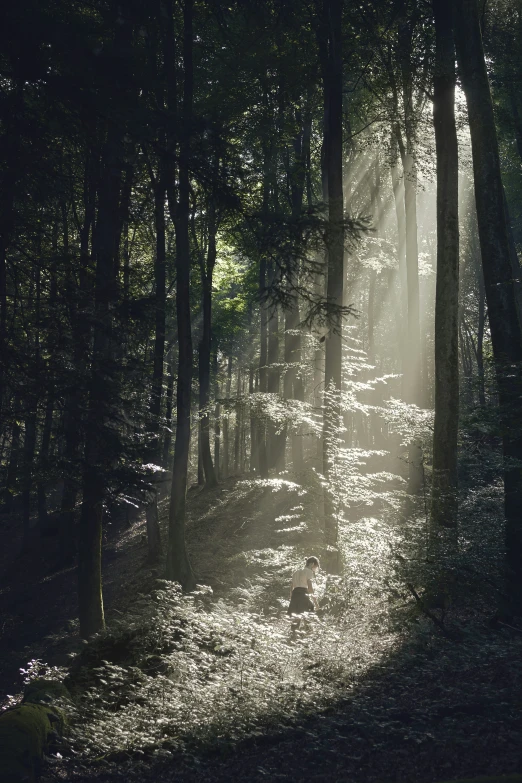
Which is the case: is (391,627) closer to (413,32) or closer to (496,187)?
(496,187)

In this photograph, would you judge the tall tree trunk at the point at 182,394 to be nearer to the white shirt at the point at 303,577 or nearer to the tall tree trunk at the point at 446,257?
the white shirt at the point at 303,577

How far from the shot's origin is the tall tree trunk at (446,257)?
35.9 feet

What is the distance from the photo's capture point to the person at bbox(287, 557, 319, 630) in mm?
10348

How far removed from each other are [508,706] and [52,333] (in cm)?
657

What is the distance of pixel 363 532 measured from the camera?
407 inches

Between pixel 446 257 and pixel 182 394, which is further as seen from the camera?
pixel 182 394

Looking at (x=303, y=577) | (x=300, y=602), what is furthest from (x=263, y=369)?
(x=300, y=602)

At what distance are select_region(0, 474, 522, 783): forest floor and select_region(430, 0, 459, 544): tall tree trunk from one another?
1.47 metres

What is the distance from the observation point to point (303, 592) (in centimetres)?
1044

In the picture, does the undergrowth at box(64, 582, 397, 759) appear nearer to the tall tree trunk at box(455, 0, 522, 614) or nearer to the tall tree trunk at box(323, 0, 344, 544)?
the tall tree trunk at box(455, 0, 522, 614)

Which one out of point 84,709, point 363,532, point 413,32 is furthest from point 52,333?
point 413,32

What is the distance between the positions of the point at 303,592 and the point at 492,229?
697cm

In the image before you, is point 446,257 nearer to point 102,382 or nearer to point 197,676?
point 102,382

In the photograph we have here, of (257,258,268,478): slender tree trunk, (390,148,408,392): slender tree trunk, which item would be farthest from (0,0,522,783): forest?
(257,258,268,478): slender tree trunk
